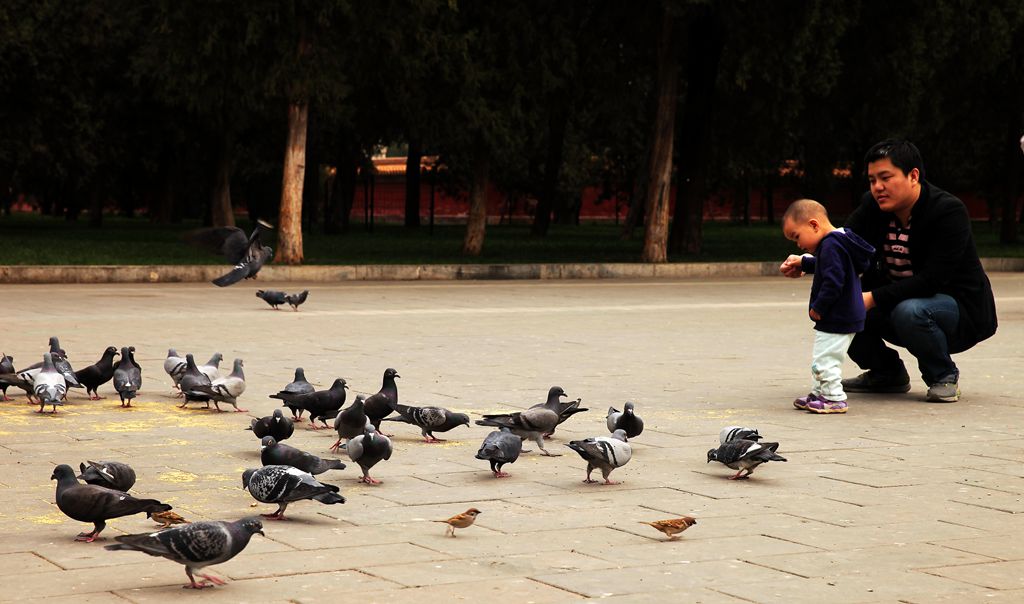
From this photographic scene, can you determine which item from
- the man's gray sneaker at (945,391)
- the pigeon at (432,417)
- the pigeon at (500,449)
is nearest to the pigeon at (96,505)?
the pigeon at (500,449)

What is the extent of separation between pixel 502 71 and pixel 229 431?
22.7m

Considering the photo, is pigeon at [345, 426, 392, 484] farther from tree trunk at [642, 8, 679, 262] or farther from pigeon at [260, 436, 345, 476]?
tree trunk at [642, 8, 679, 262]

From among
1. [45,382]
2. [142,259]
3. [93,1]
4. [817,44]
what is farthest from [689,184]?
[45,382]

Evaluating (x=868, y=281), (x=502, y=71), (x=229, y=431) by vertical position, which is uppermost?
(x=502, y=71)

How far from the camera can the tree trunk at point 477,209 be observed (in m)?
34.3

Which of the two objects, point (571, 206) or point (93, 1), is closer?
point (93, 1)

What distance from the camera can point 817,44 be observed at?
3020 centimetres

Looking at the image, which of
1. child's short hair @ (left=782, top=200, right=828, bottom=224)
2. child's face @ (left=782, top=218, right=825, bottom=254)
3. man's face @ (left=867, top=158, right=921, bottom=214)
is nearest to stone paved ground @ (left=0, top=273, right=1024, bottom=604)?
child's face @ (left=782, top=218, right=825, bottom=254)

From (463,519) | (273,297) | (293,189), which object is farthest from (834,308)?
(293,189)

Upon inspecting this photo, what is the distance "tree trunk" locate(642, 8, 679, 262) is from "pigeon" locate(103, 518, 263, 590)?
84.9 ft

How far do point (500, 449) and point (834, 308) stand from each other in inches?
149

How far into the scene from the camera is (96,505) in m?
6.12

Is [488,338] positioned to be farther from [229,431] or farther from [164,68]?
A: [164,68]

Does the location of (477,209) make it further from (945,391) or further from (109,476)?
(109,476)
